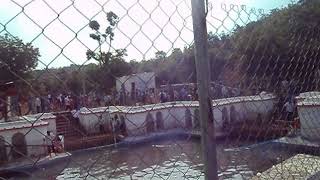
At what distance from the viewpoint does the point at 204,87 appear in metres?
1.11

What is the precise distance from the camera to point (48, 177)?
10227 millimetres

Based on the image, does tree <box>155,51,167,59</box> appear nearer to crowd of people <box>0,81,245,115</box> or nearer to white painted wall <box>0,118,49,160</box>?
crowd of people <box>0,81,245,115</box>

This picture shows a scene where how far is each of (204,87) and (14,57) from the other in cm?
51

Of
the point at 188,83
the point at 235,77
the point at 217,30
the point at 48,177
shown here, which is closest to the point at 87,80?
the point at 217,30

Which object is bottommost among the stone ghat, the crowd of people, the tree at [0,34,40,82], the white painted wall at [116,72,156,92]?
the stone ghat

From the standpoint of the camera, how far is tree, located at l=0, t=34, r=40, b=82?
0.89 meters

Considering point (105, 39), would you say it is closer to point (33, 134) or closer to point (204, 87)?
point (204, 87)

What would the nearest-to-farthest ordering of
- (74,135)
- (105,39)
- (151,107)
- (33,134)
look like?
(105,39) < (151,107) < (74,135) < (33,134)

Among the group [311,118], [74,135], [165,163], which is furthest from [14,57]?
[311,118]

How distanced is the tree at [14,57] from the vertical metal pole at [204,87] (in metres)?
0.44

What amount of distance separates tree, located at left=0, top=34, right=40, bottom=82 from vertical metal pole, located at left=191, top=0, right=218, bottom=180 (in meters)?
0.44

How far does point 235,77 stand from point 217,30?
0.62 metres

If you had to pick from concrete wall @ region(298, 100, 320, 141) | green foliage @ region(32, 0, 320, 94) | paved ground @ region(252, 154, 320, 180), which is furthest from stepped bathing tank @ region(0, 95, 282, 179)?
concrete wall @ region(298, 100, 320, 141)

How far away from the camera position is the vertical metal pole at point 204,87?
109 cm
